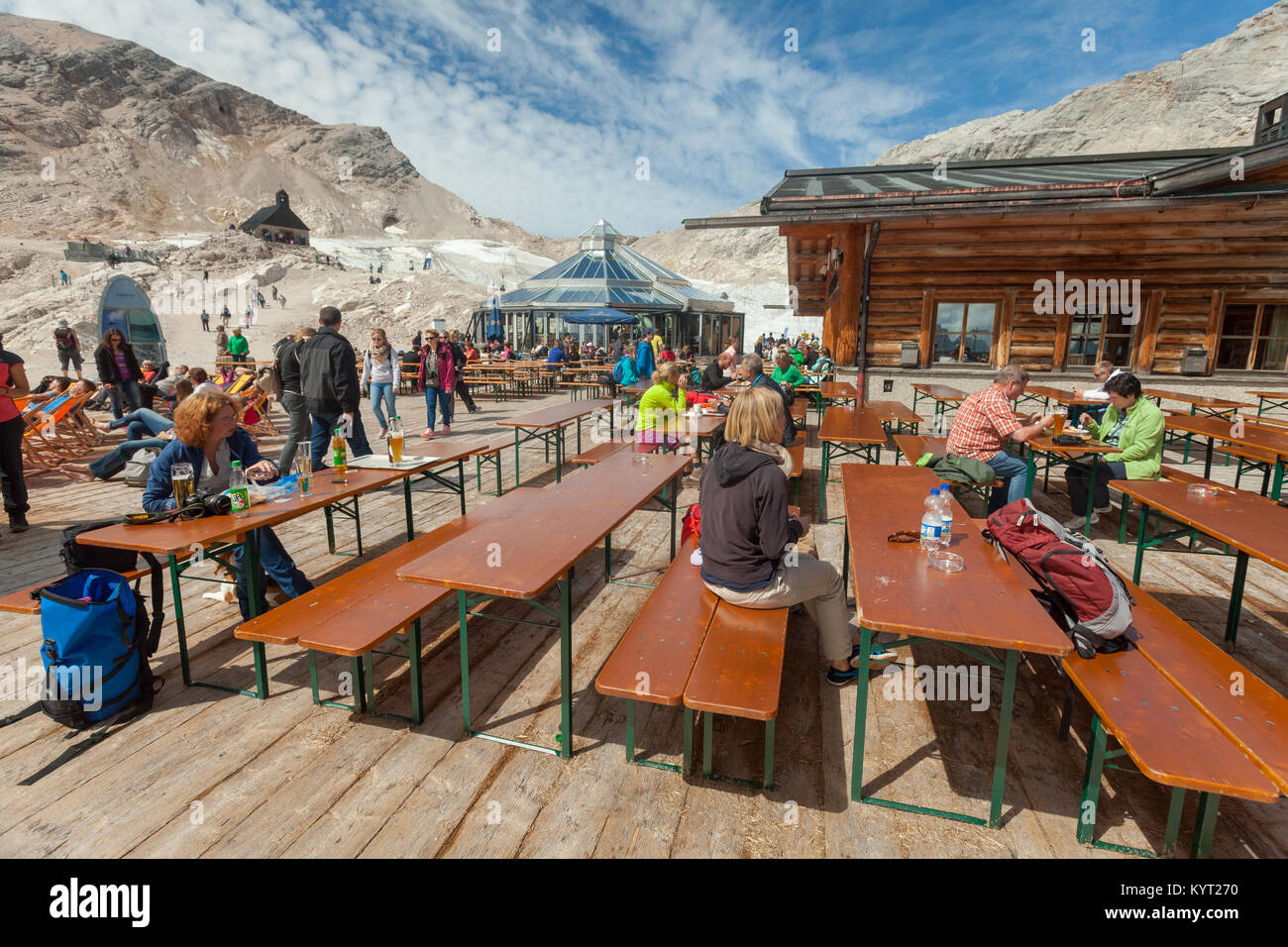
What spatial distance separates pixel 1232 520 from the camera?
3.35 meters

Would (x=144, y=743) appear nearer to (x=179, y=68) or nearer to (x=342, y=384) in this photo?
(x=342, y=384)

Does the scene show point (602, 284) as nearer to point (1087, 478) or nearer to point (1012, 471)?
point (1087, 478)

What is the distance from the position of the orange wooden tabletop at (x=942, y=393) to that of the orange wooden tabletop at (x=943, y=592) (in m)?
5.86

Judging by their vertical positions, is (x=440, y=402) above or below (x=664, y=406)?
below

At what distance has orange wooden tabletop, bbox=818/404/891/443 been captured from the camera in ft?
18.3

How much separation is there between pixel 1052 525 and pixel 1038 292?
29.3 ft

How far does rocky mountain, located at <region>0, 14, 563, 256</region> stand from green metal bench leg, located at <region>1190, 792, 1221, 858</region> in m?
90.5

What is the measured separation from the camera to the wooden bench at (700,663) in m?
2.18

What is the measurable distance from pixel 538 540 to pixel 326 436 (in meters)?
4.50

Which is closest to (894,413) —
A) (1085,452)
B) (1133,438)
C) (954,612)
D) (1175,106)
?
(1085,452)

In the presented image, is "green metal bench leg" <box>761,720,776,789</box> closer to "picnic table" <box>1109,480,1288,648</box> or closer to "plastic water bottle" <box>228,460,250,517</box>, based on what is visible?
"picnic table" <box>1109,480,1288,648</box>

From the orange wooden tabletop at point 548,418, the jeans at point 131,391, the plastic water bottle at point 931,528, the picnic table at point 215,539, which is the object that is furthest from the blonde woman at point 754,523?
the jeans at point 131,391

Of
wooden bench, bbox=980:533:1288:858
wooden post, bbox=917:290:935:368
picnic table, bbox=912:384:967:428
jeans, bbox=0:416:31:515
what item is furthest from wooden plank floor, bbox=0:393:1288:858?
wooden post, bbox=917:290:935:368
